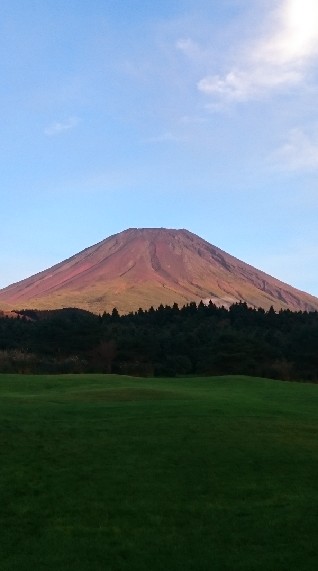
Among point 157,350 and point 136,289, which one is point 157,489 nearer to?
point 157,350

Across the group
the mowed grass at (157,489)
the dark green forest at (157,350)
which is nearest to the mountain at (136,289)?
the dark green forest at (157,350)

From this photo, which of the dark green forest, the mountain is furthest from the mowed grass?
the mountain

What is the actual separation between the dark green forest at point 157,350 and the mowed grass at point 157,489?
29.6 metres

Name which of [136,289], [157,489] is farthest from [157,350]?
[136,289]

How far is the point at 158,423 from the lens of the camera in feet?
50.7

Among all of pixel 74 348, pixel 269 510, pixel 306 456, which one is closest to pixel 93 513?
pixel 269 510

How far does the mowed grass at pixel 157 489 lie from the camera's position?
7734 millimetres

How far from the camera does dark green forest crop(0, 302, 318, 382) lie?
4919 centimetres

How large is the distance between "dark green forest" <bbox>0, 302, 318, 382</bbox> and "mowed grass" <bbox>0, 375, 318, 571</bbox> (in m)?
29.6

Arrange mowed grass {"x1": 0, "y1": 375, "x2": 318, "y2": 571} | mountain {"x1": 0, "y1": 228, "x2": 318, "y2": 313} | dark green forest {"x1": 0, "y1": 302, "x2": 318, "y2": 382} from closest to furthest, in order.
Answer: mowed grass {"x1": 0, "y1": 375, "x2": 318, "y2": 571} < dark green forest {"x1": 0, "y1": 302, "x2": 318, "y2": 382} < mountain {"x1": 0, "y1": 228, "x2": 318, "y2": 313}

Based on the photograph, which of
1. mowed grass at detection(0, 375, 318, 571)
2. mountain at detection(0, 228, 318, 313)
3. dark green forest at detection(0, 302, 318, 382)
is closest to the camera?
mowed grass at detection(0, 375, 318, 571)

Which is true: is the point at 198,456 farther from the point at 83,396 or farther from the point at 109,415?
the point at 83,396

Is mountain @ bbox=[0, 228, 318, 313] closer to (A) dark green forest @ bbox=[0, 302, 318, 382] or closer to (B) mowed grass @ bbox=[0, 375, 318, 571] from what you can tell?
(A) dark green forest @ bbox=[0, 302, 318, 382]

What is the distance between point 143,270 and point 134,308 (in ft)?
129
